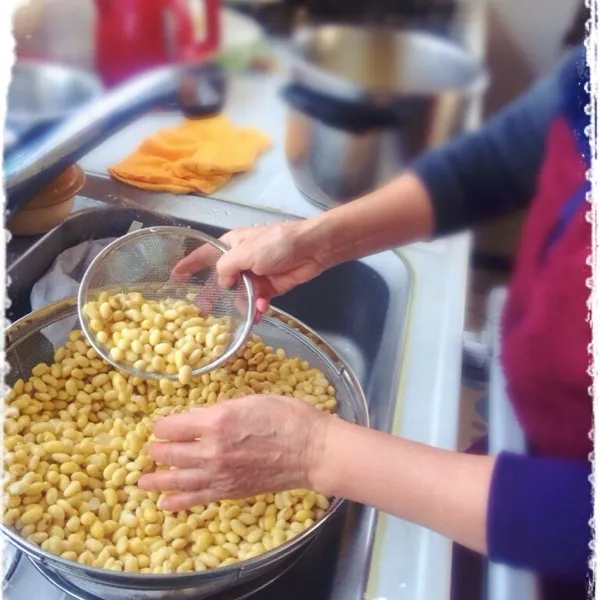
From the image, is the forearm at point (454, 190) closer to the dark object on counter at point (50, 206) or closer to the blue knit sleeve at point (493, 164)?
the blue knit sleeve at point (493, 164)

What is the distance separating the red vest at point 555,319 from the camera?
0.50 m

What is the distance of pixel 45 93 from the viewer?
0.61 metres

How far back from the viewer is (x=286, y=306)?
88cm

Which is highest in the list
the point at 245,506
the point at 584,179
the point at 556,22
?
the point at 556,22

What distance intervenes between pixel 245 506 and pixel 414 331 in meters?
0.28

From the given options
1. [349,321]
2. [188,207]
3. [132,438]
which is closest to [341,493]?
[132,438]

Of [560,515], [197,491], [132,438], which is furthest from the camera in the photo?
[132,438]

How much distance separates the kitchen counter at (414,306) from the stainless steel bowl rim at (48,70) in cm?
7

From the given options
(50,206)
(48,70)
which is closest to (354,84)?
(48,70)

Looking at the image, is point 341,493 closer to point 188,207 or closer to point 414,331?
point 414,331

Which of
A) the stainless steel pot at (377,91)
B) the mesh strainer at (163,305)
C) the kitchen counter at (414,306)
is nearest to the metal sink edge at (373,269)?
the kitchen counter at (414,306)

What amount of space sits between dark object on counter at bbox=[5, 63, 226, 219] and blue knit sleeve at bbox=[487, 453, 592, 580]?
1.41ft

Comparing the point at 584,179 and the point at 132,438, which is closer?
the point at 584,179

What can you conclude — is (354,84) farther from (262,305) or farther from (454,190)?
(262,305)
